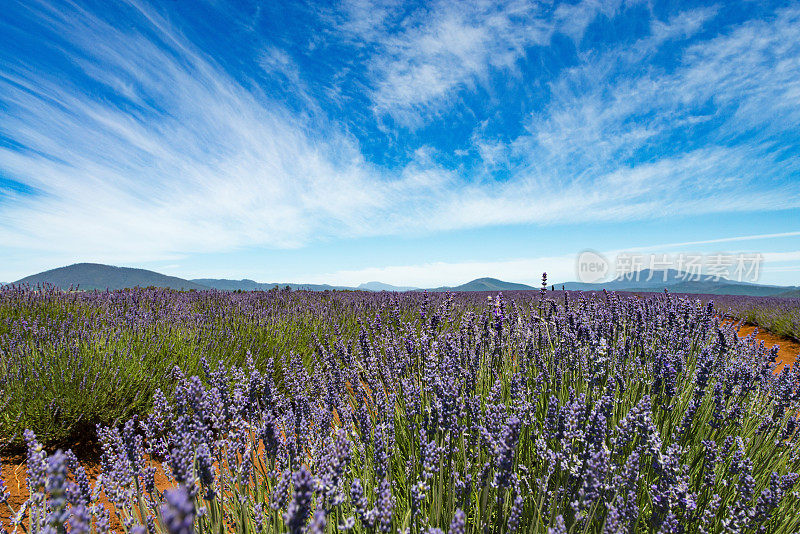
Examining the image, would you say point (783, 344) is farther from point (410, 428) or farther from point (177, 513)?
point (177, 513)

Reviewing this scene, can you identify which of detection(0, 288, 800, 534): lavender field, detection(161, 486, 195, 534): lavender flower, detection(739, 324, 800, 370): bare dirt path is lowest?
detection(739, 324, 800, 370): bare dirt path

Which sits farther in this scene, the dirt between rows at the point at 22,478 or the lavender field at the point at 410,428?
the dirt between rows at the point at 22,478

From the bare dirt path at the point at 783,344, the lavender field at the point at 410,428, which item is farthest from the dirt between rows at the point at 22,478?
the bare dirt path at the point at 783,344

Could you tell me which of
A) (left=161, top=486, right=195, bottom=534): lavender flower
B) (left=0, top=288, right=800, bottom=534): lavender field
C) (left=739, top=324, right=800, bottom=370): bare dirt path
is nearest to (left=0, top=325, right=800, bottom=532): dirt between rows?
(left=0, top=288, right=800, bottom=534): lavender field

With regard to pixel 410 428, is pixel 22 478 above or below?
below

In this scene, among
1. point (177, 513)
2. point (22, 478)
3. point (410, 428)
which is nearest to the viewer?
point (177, 513)

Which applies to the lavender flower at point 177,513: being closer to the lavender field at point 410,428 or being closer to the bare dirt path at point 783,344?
the lavender field at point 410,428

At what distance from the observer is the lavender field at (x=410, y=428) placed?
1.27 m

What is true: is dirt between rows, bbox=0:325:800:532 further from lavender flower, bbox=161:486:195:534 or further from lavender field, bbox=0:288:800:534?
lavender flower, bbox=161:486:195:534

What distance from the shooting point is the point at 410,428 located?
188cm

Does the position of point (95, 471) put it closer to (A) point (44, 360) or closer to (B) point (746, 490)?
A: (A) point (44, 360)

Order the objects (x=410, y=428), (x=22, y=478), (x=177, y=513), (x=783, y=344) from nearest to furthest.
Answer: (x=177, y=513), (x=410, y=428), (x=22, y=478), (x=783, y=344)

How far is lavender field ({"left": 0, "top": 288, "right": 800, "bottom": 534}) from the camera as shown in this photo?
1268mm

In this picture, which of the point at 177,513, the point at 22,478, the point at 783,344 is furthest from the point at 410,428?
the point at 783,344
